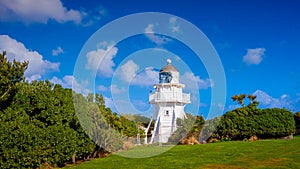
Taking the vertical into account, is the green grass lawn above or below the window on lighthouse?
below

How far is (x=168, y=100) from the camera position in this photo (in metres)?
26.2

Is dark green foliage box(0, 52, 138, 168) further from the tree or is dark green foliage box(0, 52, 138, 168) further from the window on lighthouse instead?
the tree

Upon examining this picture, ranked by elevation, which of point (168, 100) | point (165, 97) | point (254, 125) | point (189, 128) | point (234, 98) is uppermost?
Answer: point (234, 98)

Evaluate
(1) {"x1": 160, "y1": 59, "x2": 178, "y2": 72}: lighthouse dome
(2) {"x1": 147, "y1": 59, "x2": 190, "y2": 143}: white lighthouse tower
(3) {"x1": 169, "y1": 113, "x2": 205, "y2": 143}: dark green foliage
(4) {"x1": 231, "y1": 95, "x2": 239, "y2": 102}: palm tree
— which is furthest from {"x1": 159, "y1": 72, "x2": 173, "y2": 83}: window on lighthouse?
(4) {"x1": 231, "y1": 95, "x2": 239, "y2": 102}: palm tree

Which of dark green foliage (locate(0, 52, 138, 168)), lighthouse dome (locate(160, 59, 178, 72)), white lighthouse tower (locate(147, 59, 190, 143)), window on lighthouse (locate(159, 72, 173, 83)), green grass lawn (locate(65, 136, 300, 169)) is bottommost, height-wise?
green grass lawn (locate(65, 136, 300, 169))

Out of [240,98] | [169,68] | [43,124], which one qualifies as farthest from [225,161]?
[240,98]

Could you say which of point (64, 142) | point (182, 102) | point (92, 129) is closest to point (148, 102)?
point (182, 102)

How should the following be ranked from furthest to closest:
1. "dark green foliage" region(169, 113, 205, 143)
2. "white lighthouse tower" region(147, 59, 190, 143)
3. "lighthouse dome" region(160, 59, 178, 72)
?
1. "lighthouse dome" region(160, 59, 178, 72)
2. "white lighthouse tower" region(147, 59, 190, 143)
3. "dark green foliage" region(169, 113, 205, 143)

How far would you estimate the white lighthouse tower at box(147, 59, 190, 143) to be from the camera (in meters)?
25.9

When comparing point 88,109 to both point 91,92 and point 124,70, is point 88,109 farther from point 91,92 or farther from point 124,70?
point 124,70

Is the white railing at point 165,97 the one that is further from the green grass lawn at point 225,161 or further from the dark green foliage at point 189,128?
the green grass lawn at point 225,161

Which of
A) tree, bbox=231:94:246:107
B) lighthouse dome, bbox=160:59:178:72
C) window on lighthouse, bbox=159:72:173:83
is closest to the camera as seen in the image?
lighthouse dome, bbox=160:59:178:72

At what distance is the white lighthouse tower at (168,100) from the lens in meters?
25.9

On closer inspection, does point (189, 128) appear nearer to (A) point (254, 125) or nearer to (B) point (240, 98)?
(A) point (254, 125)
